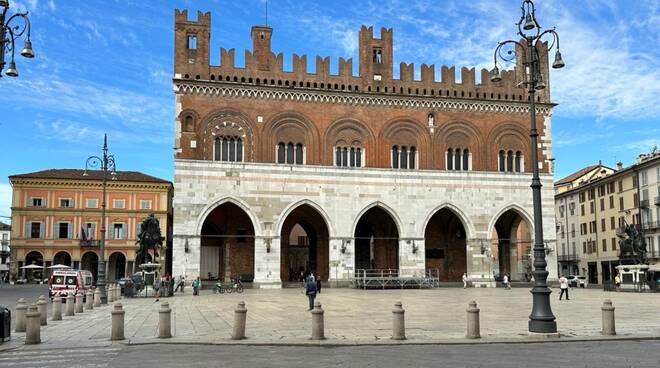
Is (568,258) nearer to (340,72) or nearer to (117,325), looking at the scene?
(340,72)

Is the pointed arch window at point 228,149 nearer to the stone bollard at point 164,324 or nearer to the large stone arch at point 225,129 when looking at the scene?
the large stone arch at point 225,129

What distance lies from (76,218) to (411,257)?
3736 cm

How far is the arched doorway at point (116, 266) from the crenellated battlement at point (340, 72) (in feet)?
104

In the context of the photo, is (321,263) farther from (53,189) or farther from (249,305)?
(53,189)

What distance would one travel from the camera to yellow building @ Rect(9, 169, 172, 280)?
6034cm

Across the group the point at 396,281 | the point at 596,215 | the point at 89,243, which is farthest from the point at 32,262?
the point at 596,215

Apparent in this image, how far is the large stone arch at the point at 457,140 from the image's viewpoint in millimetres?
39938

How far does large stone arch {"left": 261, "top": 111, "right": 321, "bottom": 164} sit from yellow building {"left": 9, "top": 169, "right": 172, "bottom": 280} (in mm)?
28740

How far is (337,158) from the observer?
38656mm

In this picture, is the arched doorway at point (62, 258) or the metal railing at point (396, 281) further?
the arched doorway at point (62, 258)

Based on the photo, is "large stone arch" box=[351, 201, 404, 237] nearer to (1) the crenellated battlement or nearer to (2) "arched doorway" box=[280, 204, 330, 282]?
(2) "arched doorway" box=[280, 204, 330, 282]

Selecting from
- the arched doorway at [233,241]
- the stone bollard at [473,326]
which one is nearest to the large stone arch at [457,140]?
the arched doorway at [233,241]

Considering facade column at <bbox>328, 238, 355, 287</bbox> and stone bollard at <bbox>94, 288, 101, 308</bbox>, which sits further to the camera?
facade column at <bbox>328, 238, 355, 287</bbox>

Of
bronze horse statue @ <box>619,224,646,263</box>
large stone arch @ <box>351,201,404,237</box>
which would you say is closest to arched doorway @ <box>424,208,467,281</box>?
large stone arch @ <box>351,201,404,237</box>
